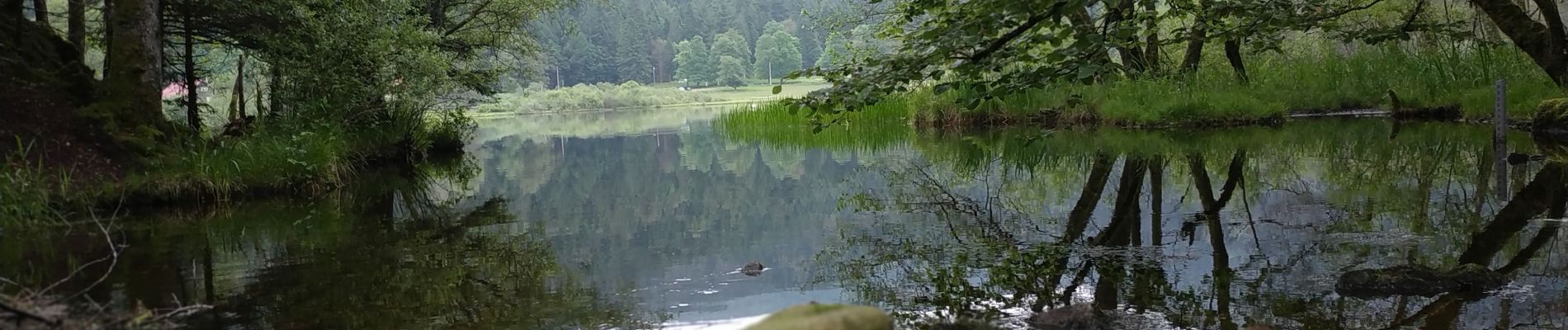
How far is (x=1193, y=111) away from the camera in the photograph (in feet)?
49.6

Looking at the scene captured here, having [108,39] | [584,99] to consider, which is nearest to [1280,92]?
[108,39]

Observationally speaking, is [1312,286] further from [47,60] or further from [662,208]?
[47,60]

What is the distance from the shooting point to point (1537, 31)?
8.61 meters

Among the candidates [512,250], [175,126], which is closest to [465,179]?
[175,126]

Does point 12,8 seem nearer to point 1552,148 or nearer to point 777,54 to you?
point 1552,148

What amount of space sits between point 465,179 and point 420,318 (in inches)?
301

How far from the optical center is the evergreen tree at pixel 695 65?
94.2 m

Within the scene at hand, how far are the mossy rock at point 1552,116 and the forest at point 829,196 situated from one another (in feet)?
0.10

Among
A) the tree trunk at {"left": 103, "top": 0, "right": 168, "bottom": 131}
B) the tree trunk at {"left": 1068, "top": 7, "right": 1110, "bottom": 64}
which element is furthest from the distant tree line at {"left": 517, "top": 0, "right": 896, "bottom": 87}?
the tree trunk at {"left": 1068, "top": 7, "right": 1110, "bottom": 64}

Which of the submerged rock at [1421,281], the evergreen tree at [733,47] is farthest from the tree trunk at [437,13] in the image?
the evergreen tree at [733,47]

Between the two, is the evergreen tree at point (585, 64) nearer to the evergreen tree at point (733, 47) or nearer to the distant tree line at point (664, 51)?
the distant tree line at point (664, 51)

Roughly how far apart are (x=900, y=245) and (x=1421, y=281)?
86.1 inches

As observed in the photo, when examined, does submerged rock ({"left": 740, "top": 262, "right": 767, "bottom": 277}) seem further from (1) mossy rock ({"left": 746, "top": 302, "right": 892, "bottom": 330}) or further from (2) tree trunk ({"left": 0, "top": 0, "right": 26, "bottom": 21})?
(2) tree trunk ({"left": 0, "top": 0, "right": 26, "bottom": 21})

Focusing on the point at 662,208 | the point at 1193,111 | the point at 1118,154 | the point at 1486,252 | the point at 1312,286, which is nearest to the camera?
the point at 1312,286
